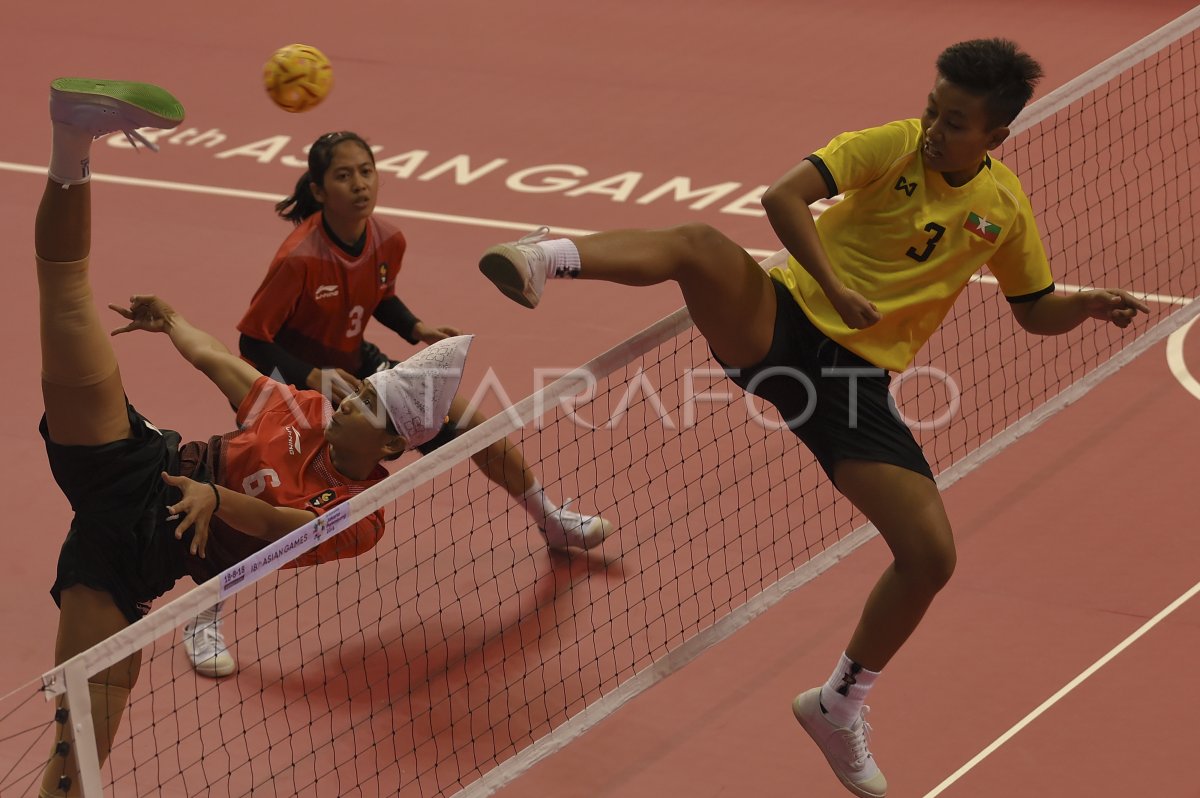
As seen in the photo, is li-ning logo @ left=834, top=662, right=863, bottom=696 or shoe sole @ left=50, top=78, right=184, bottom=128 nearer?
shoe sole @ left=50, top=78, right=184, bottom=128

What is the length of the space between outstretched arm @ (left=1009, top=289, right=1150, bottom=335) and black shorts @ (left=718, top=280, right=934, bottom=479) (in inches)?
22.4

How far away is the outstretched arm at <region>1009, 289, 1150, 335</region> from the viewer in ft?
17.4

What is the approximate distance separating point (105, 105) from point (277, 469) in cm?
126

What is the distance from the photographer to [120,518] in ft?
16.5

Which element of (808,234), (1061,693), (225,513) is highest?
(808,234)

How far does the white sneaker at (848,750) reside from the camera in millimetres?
5254

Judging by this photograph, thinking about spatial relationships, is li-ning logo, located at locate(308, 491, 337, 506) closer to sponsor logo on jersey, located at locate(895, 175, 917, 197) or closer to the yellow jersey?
the yellow jersey

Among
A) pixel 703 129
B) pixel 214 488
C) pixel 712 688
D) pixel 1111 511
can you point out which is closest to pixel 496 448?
pixel 712 688

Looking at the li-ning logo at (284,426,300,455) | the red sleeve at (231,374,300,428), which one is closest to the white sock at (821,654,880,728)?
the li-ning logo at (284,426,300,455)

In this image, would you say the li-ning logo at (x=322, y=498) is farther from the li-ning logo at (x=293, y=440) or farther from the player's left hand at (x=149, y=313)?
the player's left hand at (x=149, y=313)

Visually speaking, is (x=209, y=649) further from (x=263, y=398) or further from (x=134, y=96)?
(x=134, y=96)

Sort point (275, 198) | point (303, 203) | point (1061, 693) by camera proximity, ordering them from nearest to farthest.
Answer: point (1061, 693) → point (303, 203) → point (275, 198)

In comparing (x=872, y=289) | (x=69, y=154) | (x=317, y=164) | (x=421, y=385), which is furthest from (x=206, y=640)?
(x=872, y=289)

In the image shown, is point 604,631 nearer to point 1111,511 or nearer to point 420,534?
point 420,534
